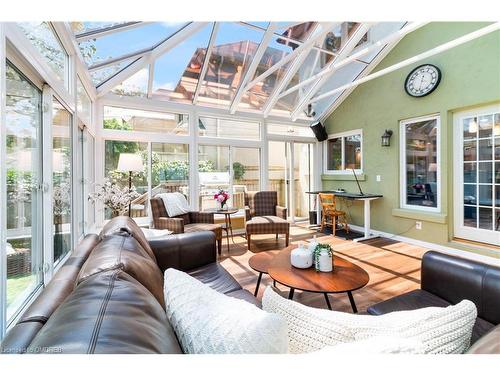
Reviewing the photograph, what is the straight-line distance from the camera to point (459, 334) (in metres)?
0.72

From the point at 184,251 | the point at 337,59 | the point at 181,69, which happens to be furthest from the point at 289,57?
the point at 184,251

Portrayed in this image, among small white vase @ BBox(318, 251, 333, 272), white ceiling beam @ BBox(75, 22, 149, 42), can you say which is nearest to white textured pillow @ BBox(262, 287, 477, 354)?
small white vase @ BBox(318, 251, 333, 272)

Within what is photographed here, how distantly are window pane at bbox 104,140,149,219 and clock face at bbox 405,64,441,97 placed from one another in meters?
4.76

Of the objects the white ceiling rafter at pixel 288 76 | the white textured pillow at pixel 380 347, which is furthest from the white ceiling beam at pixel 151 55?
the white textured pillow at pixel 380 347

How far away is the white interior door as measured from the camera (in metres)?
3.56

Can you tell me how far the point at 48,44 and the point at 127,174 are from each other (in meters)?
2.62

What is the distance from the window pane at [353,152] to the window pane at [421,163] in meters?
1.04

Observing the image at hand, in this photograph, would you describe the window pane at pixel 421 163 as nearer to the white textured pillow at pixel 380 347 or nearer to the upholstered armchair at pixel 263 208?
the upholstered armchair at pixel 263 208

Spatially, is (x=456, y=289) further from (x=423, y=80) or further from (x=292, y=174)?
(x=292, y=174)

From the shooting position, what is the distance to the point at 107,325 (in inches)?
24.5

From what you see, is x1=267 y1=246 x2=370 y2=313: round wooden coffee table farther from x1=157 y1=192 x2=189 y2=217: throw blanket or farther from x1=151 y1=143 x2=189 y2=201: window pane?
x1=151 y1=143 x2=189 y2=201: window pane

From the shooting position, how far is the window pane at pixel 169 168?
4.67 metres
